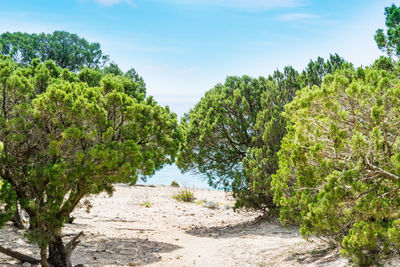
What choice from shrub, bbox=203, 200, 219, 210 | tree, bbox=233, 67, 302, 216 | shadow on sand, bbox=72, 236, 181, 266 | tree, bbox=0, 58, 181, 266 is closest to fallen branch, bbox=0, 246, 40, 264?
tree, bbox=0, 58, 181, 266

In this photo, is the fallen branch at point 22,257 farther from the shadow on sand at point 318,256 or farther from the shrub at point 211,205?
the shrub at point 211,205

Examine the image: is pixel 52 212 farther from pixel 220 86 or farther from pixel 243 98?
pixel 220 86

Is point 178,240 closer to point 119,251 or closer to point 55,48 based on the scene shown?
point 119,251

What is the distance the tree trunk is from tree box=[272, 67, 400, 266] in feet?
15.4

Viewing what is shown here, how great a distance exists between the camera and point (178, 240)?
11398 mm

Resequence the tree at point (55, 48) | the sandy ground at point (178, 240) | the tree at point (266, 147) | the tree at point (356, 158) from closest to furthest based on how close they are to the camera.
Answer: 1. the tree at point (356, 158)
2. the sandy ground at point (178, 240)
3. the tree at point (266, 147)
4. the tree at point (55, 48)

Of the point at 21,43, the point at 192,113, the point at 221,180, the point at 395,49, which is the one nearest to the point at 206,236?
the point at 221,180

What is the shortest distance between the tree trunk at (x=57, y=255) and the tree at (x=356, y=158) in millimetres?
4694

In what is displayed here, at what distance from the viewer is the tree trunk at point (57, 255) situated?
7.23 m

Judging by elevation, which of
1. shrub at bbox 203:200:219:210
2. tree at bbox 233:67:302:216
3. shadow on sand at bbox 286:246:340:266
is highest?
tree at bbox 233:67:302:216

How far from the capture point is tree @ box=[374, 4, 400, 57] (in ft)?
49.3

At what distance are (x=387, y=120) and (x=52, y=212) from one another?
5.72 metres

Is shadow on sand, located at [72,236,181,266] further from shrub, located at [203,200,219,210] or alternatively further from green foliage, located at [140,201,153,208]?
shrub, located at [203,200,219,210]

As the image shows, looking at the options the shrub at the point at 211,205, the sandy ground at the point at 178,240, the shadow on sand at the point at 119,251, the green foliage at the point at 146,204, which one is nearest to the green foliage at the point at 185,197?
the shrub at the point at 211,205
